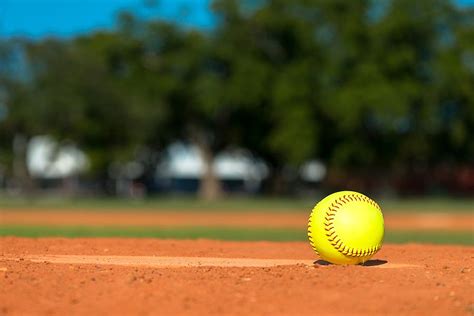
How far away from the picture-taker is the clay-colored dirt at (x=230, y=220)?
30.6 m

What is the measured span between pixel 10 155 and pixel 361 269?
4822 centimetres

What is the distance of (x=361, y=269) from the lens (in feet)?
34.4

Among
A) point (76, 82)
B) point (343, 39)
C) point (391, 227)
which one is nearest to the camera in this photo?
point (391, 227)

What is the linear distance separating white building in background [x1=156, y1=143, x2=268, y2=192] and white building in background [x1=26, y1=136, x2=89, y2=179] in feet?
28.0

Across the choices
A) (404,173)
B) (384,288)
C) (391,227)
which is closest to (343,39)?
(404,173)

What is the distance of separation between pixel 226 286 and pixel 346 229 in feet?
6.67

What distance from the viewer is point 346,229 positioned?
35.0 feet

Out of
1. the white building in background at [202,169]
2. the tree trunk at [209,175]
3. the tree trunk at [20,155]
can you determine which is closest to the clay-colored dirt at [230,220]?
the tree trunk at [20,155]

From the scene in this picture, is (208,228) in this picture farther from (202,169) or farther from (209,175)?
(202,169)

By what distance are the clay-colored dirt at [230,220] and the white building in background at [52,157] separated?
18.2 metres

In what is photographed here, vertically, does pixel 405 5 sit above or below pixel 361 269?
above

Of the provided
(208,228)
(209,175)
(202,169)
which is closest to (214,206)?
(209,175)

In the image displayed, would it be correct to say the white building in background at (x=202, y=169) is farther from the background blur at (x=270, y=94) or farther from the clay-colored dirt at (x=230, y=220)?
the clay-colored dirt at (x=230, y=220)

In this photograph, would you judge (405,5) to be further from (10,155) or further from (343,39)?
(10,155)
